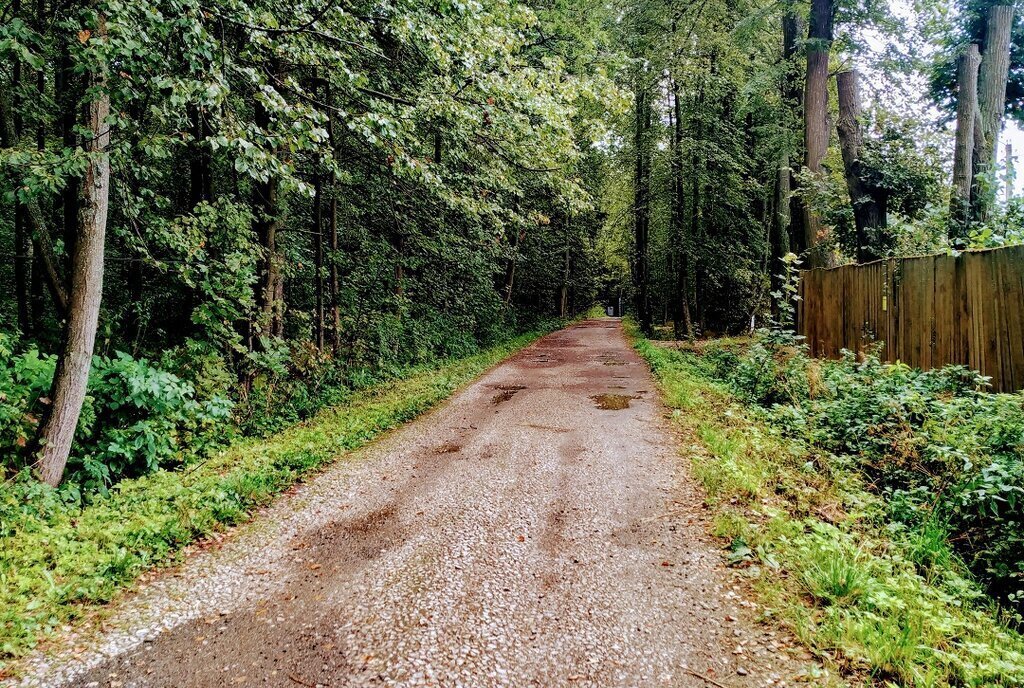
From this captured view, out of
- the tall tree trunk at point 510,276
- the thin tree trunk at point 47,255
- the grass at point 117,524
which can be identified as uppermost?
the tall tree trunk at point 510,276

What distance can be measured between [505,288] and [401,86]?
15.1 metres

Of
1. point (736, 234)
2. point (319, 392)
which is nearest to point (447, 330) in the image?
point (319, 392)

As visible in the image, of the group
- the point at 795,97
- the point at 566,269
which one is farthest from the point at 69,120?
the point at 566,269

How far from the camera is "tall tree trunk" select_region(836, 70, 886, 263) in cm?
1060

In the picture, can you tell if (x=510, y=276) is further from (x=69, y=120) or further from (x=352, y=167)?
(x=69, y=120)

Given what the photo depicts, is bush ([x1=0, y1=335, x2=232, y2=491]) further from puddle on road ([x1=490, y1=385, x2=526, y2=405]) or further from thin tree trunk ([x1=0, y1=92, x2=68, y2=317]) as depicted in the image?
puddle on road ([x1=490, y1=385, x2=526, y2=405])

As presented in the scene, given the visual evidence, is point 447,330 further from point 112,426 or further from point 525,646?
point 525,646

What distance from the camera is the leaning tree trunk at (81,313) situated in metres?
4.87

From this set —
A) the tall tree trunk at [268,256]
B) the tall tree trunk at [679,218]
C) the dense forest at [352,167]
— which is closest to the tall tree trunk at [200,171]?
the dense forest at [352,167]

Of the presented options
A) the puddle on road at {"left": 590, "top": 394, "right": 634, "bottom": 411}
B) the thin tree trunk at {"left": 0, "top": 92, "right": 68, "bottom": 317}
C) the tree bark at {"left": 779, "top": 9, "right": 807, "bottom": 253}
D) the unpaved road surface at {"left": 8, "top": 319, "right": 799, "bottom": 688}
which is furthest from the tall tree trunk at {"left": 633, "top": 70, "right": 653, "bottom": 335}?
the thin tree trunk at {"left": 0, "top": 92, "right": 68, "bottom": 317}

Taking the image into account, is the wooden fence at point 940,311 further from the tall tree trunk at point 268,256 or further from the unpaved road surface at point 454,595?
the tall tree trunk at point 268,256

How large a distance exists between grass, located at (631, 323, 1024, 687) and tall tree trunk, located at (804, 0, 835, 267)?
767 centimetres

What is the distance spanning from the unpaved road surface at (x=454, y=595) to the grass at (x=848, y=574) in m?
0.25

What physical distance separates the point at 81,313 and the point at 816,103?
14001mm
